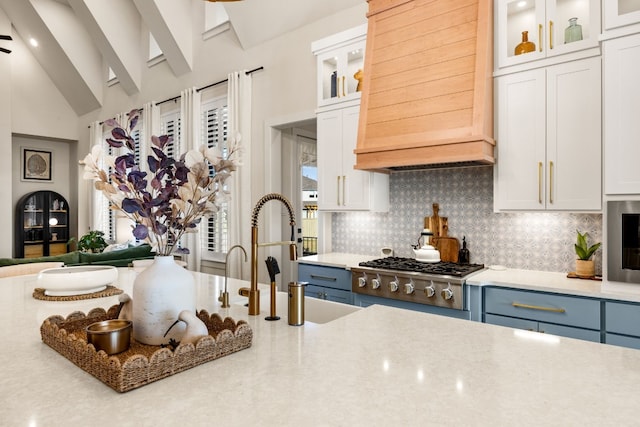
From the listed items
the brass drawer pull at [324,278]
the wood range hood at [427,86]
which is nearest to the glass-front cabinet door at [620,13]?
the wood range hood at [427,86]

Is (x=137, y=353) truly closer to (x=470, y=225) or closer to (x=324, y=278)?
(x=324, y=278)

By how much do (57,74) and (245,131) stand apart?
5.38 meters

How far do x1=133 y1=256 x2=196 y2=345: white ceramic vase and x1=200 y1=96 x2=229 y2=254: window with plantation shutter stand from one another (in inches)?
150

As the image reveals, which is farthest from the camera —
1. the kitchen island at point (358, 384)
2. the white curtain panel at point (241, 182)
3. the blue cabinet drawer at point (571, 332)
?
the white curtain panel at point (241, 182)

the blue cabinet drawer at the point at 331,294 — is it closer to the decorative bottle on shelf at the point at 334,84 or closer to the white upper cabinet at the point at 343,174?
the white upper cabinet at the point at 343,174

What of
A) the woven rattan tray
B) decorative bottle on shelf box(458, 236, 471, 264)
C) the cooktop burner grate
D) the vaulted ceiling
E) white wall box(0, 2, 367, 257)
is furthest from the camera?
the vaulted ceiling

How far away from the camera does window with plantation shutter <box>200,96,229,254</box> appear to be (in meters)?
5.12

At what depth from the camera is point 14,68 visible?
291 inches

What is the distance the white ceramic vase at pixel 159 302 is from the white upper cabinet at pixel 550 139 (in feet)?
7.49

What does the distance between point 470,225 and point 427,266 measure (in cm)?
58

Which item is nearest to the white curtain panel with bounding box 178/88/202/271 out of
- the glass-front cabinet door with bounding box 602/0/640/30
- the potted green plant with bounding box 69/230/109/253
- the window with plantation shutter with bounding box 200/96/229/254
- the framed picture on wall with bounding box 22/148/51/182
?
the window with plantation shutter with bounding box 200/96/229/254

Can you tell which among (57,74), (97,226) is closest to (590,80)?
(97,226)

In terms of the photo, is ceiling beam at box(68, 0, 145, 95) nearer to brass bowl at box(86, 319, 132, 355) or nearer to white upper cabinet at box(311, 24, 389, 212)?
white upper cabinet at box(311, 24, 389, 212)

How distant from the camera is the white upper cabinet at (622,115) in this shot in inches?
83.3
